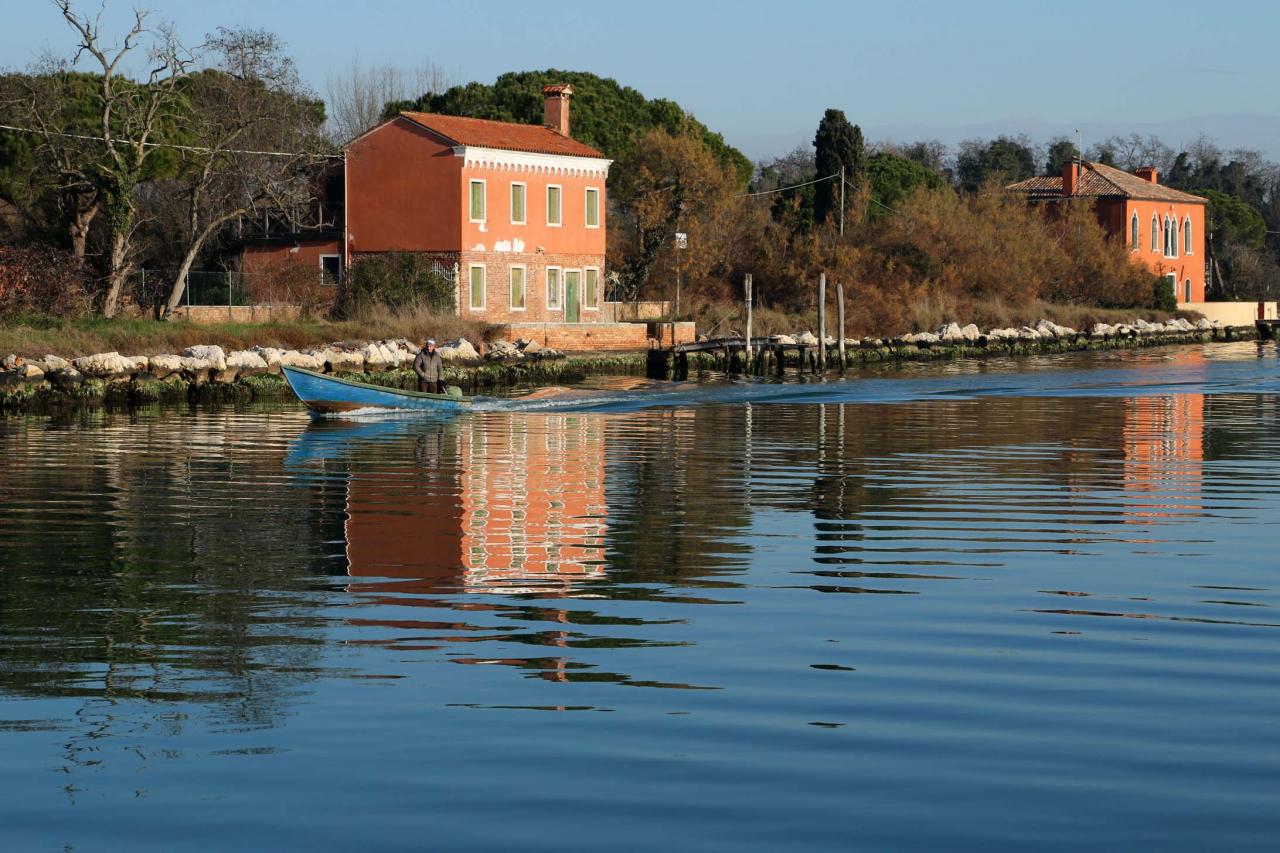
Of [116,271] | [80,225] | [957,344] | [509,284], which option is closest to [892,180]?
[957,344]

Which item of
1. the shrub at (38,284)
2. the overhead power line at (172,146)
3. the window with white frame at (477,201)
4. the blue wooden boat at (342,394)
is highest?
the overhead power line at (172,146)

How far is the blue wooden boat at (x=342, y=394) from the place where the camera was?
36906 mm

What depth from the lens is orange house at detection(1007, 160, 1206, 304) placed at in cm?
10112

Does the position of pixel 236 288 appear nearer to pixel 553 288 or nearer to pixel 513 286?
pixel 513 286

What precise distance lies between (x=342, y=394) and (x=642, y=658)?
26557 mm

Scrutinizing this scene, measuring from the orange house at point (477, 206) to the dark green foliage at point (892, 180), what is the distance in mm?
29477

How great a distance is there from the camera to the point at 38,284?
4869 cm

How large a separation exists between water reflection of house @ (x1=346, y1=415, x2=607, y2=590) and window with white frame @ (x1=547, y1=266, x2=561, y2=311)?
3180 cm

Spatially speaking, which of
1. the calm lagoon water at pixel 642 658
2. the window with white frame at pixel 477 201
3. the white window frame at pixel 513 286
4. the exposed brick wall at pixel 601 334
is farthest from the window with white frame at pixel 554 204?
the calm lagoon water at pixel 642 658

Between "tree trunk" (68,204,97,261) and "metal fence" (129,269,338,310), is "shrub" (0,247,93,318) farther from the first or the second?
"metal fence" (129,269,338,310)

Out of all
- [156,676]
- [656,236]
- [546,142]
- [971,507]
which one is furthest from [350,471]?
[656,236]

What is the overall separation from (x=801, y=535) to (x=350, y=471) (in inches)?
399

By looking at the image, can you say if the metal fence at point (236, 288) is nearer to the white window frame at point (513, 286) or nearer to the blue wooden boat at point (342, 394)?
the white window frame at point (513, 286)

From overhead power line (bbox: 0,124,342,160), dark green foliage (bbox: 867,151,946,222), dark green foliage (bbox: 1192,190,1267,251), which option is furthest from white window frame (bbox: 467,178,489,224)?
dark green foliage (bbox: 1192,190,1267,251)
